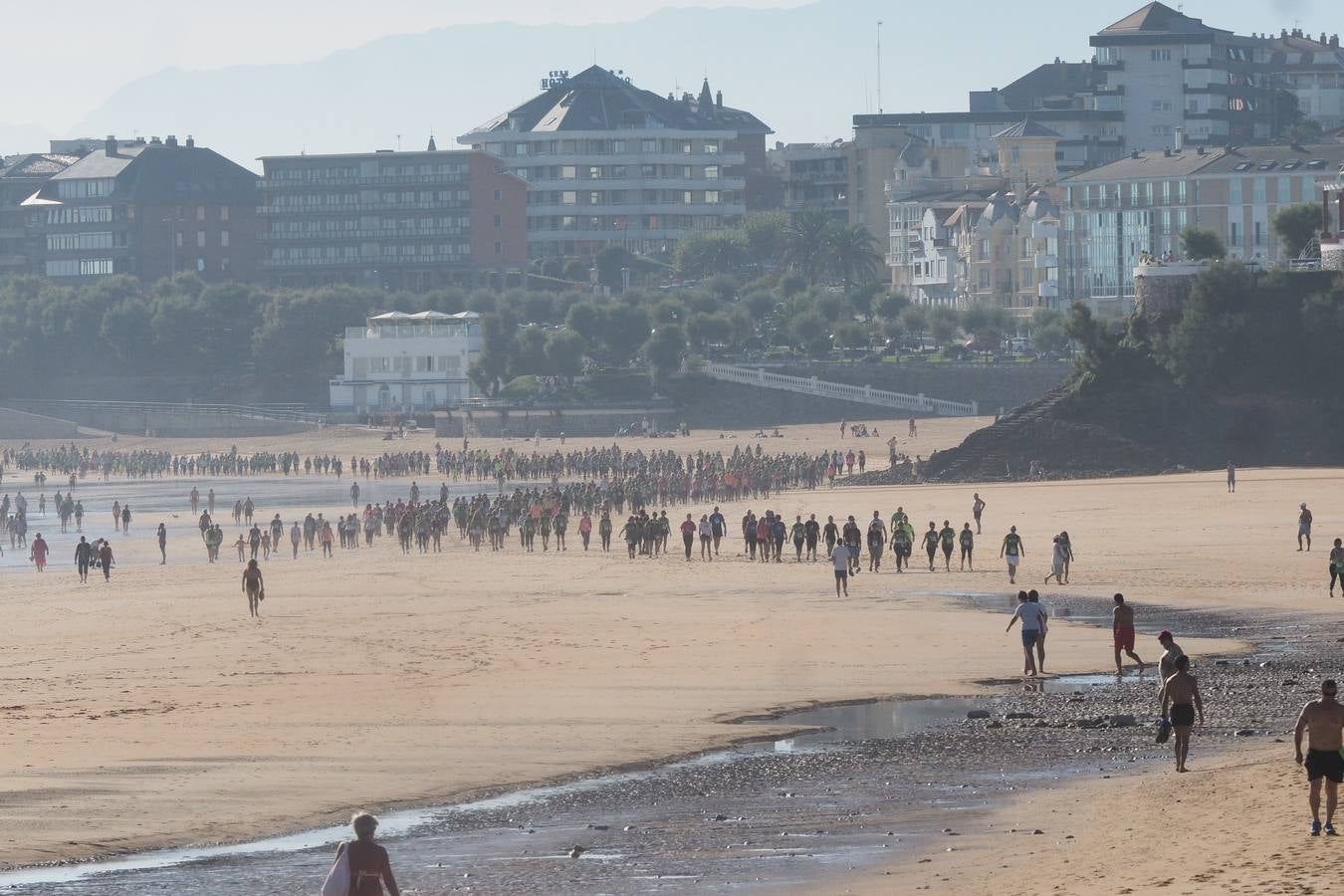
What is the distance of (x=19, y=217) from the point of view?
556 feet

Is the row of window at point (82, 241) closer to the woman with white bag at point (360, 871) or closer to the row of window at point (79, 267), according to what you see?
the row of window at point (79, 267)

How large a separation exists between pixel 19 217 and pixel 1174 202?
301 feet

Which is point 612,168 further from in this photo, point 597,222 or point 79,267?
point 79,267

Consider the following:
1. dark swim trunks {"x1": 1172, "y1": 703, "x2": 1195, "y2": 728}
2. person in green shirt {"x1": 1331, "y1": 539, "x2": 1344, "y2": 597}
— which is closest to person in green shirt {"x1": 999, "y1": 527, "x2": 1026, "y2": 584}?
person in green shirt {"x1": 1331, "y1": 539, "x2": 1344, "y2": 597}

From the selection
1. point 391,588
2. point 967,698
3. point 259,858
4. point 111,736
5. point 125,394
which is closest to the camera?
point 259,858

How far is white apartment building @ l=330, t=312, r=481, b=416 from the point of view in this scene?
12069 cm

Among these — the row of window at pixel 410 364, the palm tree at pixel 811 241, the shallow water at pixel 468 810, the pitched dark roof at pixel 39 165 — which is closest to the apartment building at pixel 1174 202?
the palm tree at pixel 811 241

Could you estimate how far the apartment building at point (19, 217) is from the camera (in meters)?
168

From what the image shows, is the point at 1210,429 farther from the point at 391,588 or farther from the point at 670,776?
the point at 670,776

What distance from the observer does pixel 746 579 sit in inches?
1633

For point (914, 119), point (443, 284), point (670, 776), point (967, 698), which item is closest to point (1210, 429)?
point (967, 698)

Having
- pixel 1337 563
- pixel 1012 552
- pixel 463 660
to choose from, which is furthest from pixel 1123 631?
pixel 1012 552

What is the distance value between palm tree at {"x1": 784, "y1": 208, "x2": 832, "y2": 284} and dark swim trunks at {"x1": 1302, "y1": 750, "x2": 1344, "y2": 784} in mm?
126038

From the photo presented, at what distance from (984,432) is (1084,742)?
169 ft
